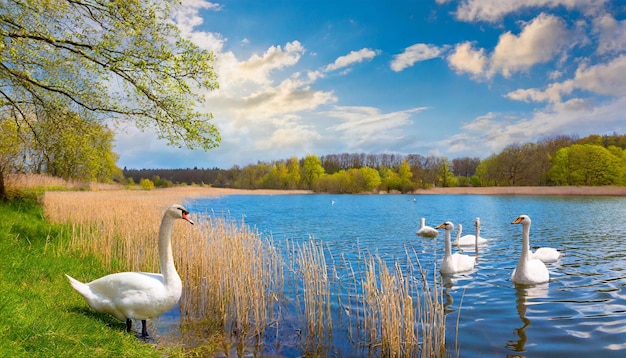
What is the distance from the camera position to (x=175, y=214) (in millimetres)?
5902

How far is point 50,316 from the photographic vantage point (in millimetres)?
5539

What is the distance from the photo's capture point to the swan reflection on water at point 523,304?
261 inches

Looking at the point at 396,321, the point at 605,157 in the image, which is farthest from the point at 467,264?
the point at 605,157

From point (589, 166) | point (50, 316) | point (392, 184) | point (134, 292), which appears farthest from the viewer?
point (392, 184)

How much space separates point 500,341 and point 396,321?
2484 millimetres

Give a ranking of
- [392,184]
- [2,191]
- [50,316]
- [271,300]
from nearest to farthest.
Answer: [50,316] < [271,300] < [2,191] < [392,184]

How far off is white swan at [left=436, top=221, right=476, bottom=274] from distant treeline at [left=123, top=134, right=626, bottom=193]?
221 ft

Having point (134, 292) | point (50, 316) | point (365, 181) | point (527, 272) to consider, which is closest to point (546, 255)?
point (527, 272)

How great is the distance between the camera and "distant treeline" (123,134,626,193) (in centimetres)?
6656

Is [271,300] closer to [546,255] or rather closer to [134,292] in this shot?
[134,292]

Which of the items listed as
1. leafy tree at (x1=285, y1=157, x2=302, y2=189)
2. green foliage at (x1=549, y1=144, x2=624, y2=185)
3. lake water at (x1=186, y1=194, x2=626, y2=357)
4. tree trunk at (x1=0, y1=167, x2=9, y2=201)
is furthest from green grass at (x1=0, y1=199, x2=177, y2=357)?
leafy tree at (x1=285, y1=157, x2=302, y2=189)

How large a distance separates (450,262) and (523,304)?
2.82m

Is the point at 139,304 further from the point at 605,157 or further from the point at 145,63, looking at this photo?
the point at 605,157

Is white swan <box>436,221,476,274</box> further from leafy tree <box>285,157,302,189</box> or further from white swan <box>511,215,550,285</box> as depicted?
leafy tree <box>285,157,302,189</box>
